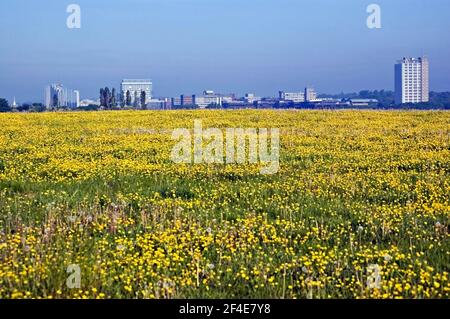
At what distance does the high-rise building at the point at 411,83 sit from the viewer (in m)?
79.9

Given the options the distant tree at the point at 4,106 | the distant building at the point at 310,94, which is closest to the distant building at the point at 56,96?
the distant tree at the point at 4,106

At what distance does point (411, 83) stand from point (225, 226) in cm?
7710

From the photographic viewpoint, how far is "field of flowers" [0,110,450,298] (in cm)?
711

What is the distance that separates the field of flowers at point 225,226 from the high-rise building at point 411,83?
209ft

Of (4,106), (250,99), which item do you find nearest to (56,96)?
(4,106)

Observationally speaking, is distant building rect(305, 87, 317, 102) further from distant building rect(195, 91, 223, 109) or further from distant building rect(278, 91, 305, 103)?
distant building rect(195, 91, 223, 109)

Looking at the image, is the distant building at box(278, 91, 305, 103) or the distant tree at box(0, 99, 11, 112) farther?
the distant building at box(278, 91, 305, 103)

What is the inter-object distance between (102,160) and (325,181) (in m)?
7.55

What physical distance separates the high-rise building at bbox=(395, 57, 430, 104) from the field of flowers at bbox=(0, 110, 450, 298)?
63833 millimetres

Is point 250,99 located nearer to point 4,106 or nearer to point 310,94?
point 310,94

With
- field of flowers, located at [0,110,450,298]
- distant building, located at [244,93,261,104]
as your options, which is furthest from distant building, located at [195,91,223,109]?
field of flowers, located at [0,110,450,298]

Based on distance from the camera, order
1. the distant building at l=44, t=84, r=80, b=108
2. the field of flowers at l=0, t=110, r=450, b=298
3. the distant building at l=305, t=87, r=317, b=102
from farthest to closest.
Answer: the distant building at l=305, t=87, r=317, b=102
the distant building at l=44, t=84, r=80, b=108
the field of flowers at l=0, t=110, r=450, b=298

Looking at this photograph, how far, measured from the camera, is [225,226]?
9.38m

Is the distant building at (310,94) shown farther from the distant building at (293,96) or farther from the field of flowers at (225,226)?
the field of flowers at (225,226)
